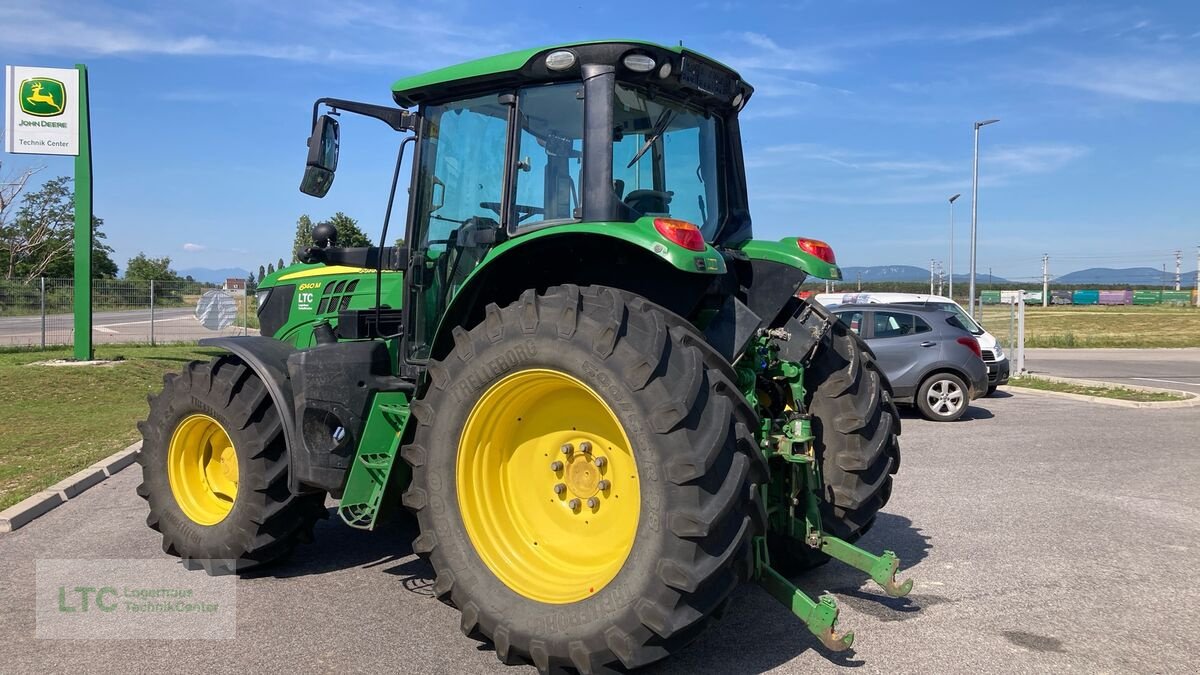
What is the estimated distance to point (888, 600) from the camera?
4648 mm

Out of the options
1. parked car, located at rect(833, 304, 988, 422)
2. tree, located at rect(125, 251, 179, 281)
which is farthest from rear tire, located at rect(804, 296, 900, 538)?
tree, located at rect(125, 251, 179, 281)

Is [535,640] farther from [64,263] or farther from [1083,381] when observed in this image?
[64,263]

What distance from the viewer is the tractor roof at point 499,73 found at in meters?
3.92

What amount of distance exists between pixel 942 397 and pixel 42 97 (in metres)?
16.2

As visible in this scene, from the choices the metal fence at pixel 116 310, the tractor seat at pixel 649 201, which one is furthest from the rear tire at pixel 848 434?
the metal fence at pixel 116 310

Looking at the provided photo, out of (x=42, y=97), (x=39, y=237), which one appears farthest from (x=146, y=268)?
(x=42, y=97)

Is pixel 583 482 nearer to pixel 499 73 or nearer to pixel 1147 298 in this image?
pixel 499 73

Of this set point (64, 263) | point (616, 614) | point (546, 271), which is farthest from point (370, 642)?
point (64, 263)

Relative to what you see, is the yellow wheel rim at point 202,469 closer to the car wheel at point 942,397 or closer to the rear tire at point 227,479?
the rear tire at point 227,479

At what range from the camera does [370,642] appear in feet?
13.0

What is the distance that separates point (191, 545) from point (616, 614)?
3016 millimetres

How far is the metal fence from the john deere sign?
4.02 metres

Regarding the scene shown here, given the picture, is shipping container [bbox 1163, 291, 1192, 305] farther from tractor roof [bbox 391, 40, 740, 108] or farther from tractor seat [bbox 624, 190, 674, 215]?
tractor roof [bbox 391, 40, 740, 108]

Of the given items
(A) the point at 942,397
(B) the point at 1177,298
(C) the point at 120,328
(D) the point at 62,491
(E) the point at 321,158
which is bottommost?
(D) the point at 62,491
